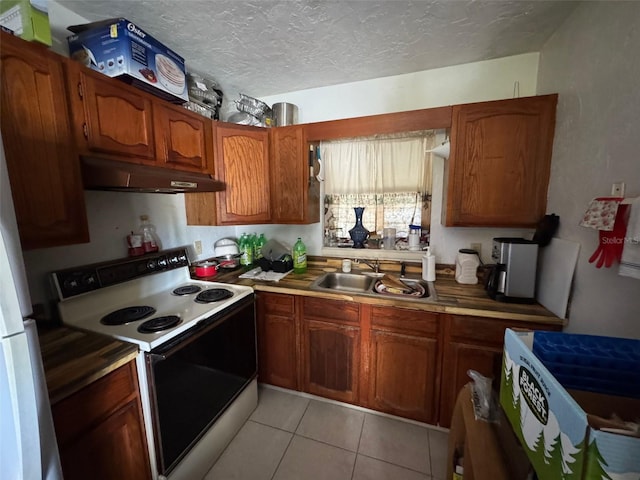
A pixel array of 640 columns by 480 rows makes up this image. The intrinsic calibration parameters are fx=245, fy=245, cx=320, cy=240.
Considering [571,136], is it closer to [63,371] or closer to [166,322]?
[166,322]

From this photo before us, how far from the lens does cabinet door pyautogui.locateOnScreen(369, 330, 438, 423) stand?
151 centimetres

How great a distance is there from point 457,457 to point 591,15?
1.97 metres

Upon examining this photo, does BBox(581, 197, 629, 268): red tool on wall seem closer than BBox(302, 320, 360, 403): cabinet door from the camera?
Yes

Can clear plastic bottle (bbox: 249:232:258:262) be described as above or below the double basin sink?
above

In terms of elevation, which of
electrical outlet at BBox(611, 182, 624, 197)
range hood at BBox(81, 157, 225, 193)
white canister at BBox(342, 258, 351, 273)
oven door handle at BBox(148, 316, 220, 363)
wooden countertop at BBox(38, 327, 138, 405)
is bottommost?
oven door handle at BBox(148, 316, 220, 363)

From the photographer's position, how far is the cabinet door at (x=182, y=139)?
1437 mm

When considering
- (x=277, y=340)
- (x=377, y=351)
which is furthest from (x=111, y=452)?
(x=377, y=351)

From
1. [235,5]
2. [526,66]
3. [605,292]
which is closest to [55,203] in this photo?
[235,5]

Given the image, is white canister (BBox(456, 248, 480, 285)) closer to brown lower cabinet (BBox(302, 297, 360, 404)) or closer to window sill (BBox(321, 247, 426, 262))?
window sill (BBox(321, 247, 426, 262))

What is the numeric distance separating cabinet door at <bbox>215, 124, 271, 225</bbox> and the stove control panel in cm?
45

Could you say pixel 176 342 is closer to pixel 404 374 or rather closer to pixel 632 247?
pixel 404 374

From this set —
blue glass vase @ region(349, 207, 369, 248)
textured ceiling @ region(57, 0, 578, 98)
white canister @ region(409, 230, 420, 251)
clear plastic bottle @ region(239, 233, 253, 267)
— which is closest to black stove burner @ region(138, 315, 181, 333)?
clear plastic bottle @ region(239, 233, 253, 267)

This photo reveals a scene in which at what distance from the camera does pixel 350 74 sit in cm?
188

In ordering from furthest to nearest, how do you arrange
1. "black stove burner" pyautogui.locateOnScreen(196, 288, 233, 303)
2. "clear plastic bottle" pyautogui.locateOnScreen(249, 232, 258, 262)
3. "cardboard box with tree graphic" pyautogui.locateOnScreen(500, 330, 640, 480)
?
"clear plastic bottle" pyautogui.locateOnScreen(249, 232, 258, 262) < "black stove burner" pyautogui.locateOnScreen(196, 288, 233, 303) < "cardboard box with tree graphic" pyautogui.locateOnScreen(500, 330, 640, 480)
